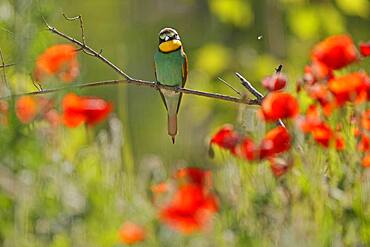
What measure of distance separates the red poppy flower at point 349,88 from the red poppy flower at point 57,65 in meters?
0.31

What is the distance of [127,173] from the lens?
1580 mm

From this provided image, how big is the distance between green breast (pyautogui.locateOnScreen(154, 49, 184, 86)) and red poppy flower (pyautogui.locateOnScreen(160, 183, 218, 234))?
0.75 meters

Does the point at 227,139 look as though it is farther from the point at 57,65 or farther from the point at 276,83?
the point at 57,65

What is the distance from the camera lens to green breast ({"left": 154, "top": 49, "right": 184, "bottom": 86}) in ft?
6.77

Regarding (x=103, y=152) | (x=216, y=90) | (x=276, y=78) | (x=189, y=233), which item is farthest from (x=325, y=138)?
(x=216, y=90)

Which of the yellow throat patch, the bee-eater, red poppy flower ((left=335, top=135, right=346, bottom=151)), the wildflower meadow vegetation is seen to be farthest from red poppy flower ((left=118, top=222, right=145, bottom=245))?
the yellow throat patch

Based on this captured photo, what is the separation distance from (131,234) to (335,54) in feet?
1.17

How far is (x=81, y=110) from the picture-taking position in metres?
1.65

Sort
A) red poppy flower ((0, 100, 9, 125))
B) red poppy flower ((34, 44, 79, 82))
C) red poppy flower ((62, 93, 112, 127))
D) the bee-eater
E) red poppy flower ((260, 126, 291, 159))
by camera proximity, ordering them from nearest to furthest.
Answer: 1. red poppy flower ((0, 100, 9, 125))
2. red poppy flower ((260, 126, 291, 159))
3. red poppy flower ((34, 44, 79, 82))
4. red poppy flower ((62, 93, 112, 127))
5. the bee-eater

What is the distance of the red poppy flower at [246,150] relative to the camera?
1.38m

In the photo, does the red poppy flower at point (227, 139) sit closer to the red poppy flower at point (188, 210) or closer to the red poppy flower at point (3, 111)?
the red poppy flower at point (188, 210)

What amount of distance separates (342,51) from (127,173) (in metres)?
0.32

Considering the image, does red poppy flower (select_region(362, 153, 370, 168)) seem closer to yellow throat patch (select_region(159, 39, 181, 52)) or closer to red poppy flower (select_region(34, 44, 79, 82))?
red poppy flower (select_region(34, 44, 79, 82))

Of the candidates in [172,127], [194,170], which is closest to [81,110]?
[172,127]
